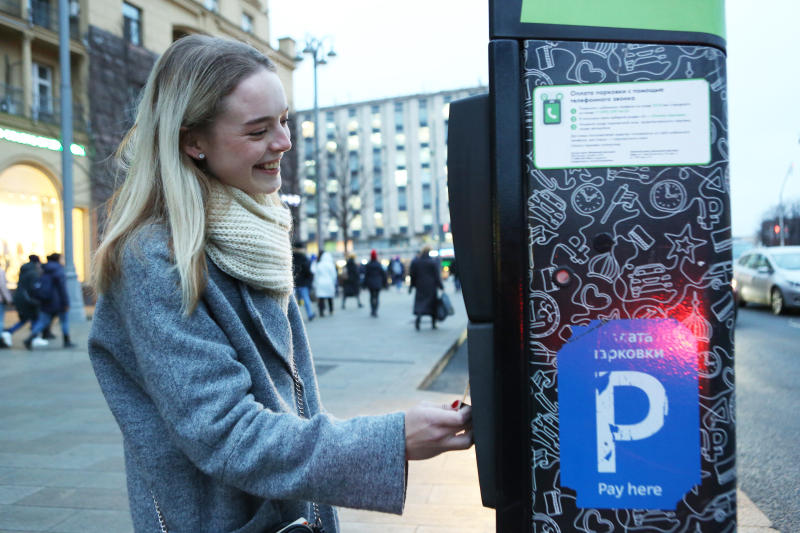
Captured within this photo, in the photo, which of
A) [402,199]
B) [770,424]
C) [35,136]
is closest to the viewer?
[770,424]

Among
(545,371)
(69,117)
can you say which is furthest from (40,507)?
(69,117)

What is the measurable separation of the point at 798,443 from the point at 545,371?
4601 millimetres

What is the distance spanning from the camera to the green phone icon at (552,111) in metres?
1.37

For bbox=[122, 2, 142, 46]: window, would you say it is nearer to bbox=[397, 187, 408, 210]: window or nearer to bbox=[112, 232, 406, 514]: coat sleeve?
bbox=[112, 232, 406, 514]: coat sleeve

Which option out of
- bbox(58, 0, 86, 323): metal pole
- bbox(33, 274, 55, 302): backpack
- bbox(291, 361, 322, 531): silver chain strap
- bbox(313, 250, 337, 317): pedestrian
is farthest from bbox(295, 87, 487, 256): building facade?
bbox(291, 361, 322, 531): silver chain strap

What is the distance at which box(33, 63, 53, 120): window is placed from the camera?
18844 mm

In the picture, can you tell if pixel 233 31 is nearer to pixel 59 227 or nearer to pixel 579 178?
pixel 59 227

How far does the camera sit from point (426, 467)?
4508 mm

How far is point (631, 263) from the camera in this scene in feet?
4.42

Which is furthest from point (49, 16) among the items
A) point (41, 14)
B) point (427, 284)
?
point (427, 284)

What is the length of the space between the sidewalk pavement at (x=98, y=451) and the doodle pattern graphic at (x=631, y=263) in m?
2.20

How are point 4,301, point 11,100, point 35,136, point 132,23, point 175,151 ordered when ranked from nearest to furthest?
point 175,151
point 4,301
point 11,100
point 35,136
point 132,23

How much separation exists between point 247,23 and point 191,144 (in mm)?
31552

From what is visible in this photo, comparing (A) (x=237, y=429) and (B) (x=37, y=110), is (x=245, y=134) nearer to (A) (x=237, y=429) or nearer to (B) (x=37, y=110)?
(A) (x=237, y=429)
